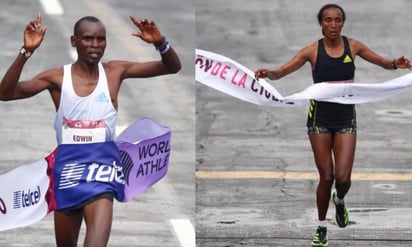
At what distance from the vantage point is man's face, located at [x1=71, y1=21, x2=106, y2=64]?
9.48m

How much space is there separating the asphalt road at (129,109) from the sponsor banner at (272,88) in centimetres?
149

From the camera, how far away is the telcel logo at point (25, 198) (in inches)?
390

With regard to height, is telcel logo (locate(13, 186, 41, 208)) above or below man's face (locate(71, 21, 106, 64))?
below

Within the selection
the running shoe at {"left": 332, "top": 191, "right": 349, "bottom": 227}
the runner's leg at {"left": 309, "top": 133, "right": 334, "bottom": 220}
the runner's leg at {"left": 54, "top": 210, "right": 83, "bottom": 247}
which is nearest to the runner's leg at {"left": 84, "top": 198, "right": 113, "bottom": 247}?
the runner's leg at {"left": 54, "top": 210, "right": 83, "bottom": 247}

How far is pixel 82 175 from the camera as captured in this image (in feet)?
31.0

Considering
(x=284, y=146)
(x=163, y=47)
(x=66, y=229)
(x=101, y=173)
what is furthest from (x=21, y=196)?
(x=284, y=146)

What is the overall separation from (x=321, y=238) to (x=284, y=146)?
428cm

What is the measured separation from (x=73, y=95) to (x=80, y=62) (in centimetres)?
27

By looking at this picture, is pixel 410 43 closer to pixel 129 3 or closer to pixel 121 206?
pixel 129 3

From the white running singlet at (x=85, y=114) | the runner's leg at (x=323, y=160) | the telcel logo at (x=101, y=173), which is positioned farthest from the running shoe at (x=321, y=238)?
the white running singlet at (x=85, y=114)

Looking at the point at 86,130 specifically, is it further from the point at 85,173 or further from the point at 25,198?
the point at 25,198

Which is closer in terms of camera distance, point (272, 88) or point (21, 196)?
point (21, 196)

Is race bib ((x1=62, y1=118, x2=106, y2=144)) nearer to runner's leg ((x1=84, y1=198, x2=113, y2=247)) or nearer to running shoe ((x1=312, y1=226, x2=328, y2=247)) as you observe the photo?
runner's leg ((x1=84, y1=198, x2=113, y2=247))

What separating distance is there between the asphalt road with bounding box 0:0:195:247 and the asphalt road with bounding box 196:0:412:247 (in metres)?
0.25
